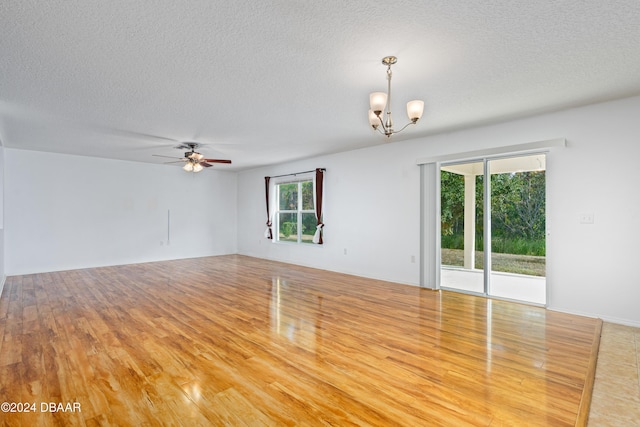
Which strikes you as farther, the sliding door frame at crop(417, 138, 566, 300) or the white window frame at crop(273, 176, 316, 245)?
the white window frame at crop(273, 176, 316, 245)

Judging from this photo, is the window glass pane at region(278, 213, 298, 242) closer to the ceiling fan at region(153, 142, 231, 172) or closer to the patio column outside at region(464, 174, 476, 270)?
the ceiling fan at region(153, 142, 231, 172)

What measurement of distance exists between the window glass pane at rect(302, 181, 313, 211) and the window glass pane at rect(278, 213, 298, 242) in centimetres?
42

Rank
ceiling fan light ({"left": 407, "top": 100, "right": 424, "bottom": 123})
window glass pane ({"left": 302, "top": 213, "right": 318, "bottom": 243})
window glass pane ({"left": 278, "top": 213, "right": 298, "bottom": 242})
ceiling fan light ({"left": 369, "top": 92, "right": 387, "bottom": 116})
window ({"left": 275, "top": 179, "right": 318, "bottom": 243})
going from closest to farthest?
ceiling fan light ({"left": 369, "top": 92, "right": 387, "bottom": 116}) → ceiling fan light ({"left": 407, "top": 100, "right": 424, "bottom": 123}) → window glass pane ({"left": 302, "top": 213, "right": 318, "bottom": 243}) → window ({"left": 275, "top": 179, "right": 318, "bottom": 243}) → window glass pane ({"left": 278, "top": 213, "right": 298, "bottom": 242})

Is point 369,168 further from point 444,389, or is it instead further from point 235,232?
point 235,232

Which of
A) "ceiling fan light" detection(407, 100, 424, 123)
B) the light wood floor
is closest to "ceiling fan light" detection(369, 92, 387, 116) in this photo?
"ceiling fan light" detection(407, 100, 424, 123)

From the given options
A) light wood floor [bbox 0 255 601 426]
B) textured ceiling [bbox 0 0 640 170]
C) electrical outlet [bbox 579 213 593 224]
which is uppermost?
textured ceiling [bbox 0 0 640 170]

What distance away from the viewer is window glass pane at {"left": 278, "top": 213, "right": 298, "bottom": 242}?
25.8 ft

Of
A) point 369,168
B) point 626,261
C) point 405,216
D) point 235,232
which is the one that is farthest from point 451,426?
point 235,232

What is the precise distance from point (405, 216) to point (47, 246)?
23.8 feet

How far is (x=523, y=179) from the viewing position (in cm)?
437

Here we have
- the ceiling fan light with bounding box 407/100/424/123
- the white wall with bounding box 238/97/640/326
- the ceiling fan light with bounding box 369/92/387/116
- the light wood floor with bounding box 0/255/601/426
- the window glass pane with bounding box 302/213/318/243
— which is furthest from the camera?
the window glass pane with bounding box 302/213/318/243

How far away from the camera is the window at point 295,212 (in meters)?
7.50

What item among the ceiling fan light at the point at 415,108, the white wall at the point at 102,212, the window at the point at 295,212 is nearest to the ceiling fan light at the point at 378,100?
the ceiling fan light at the point at 415,108

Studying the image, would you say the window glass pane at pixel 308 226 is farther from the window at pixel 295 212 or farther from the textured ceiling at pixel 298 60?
the textured ceiling at pixel 298 60
